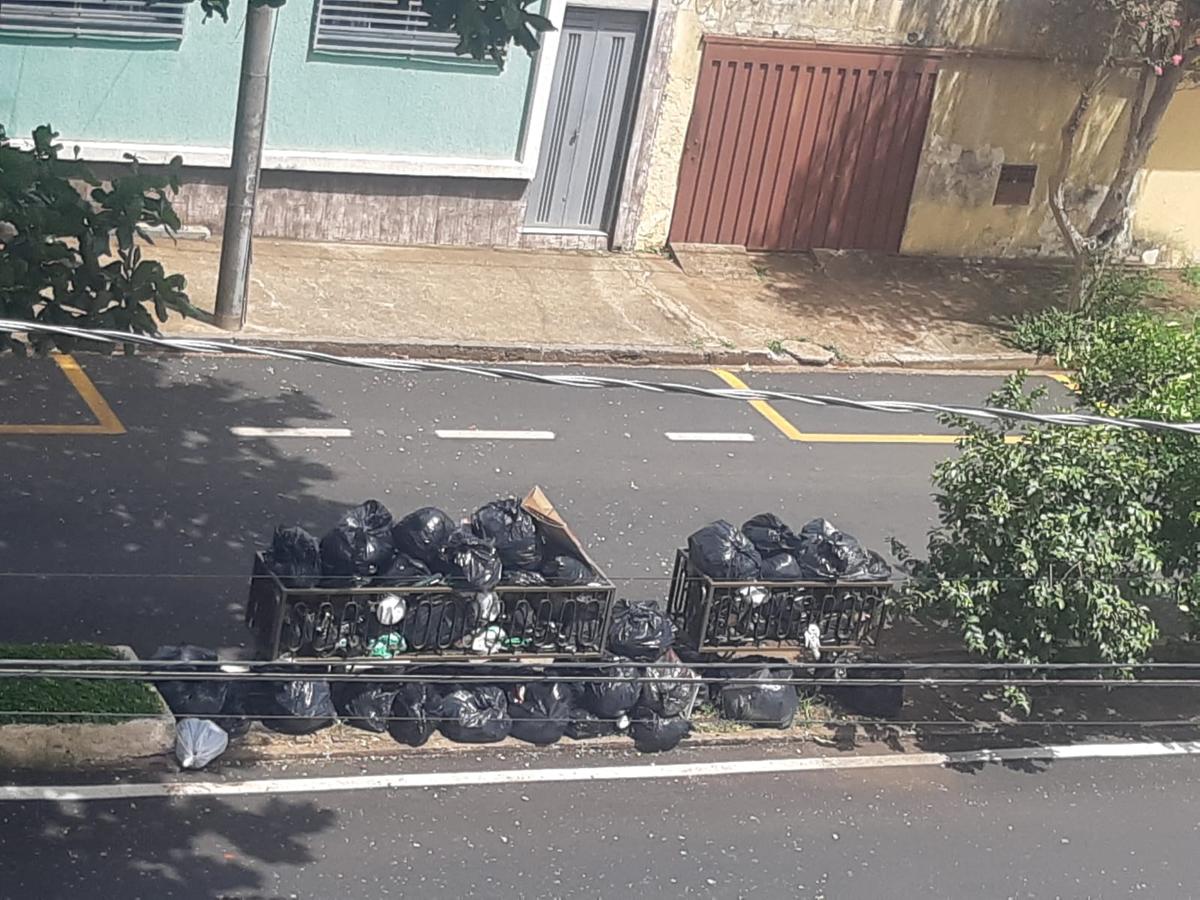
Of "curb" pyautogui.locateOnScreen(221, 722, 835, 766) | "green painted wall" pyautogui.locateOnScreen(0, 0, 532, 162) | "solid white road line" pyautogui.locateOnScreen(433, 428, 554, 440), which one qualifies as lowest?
"curb" pyautogui.locateOnScreen(221, 722, 835, 766)

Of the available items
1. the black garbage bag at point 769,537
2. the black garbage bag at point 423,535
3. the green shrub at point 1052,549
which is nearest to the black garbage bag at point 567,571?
the black garbage bag at point 423,535

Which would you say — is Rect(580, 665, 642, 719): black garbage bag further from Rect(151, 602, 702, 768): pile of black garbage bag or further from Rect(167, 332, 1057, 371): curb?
Rect(167, 332, 1057, 371): curb

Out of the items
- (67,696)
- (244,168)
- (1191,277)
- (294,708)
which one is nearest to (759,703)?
(294,708)

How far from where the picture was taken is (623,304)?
15688mm

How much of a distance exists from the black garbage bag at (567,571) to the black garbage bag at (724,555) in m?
0.62

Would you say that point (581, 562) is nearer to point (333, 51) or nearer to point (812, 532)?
point (812, 532)

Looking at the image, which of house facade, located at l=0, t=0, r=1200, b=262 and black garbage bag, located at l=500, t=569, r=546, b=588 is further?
house facade, located at l=0, t=0, r=1200, b=262

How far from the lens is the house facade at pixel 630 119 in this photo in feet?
47.9

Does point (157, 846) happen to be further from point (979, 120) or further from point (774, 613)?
point (979, 120)

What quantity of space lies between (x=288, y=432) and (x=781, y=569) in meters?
4.25

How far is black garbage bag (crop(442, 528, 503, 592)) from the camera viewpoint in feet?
27.3

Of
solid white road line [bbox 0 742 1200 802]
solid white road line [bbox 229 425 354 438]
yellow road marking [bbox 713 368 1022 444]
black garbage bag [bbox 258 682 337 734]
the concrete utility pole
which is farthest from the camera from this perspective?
yellow road marking [bbox 713 368 1022 444]

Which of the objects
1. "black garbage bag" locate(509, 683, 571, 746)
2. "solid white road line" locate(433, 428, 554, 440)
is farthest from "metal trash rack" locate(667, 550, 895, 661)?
"solid white road line" locate(433, 428, 554, 440)

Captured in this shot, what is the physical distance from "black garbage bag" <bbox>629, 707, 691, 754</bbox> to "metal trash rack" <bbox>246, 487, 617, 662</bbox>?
0.44 meters
